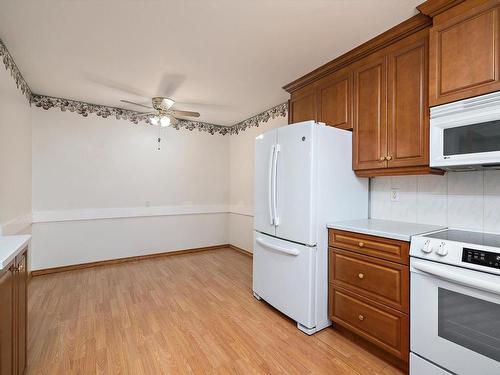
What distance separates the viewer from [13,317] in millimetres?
1351

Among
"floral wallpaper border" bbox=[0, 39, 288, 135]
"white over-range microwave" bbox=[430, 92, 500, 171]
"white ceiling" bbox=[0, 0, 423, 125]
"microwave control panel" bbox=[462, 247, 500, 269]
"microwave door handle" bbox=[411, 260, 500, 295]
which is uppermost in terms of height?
"white ceiling" bbox=[0, 0, 423, 125]

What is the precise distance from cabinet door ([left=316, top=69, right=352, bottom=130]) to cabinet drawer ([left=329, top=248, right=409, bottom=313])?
46.7 inches

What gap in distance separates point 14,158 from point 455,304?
393 cm

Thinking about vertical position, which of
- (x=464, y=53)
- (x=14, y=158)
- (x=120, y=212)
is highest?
(x=464, y=53)

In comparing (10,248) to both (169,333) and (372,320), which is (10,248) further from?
(372,320)

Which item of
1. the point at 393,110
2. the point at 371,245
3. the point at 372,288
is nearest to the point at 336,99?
the point at 393,110

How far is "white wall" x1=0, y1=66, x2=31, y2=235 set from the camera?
90.1 inches

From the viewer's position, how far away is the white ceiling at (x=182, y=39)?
5.80ft

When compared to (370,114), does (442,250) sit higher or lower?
lower

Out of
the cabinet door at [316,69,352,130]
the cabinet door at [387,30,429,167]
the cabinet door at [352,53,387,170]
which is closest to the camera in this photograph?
the cabinet door at [387,30,429,167]

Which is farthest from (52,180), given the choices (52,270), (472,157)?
(472,157)

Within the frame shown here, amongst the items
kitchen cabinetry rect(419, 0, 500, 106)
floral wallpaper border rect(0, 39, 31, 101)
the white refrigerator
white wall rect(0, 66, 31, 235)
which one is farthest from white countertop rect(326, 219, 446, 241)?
floral wallpaper border rect(0, 39, 31, 101)

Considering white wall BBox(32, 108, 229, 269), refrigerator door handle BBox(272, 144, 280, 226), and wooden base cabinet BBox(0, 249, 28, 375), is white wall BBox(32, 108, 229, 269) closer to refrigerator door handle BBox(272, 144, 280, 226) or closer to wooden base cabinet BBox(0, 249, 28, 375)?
wooden base cabinet BBox(0, 249, 28, 375)

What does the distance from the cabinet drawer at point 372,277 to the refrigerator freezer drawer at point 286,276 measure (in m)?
0.21
